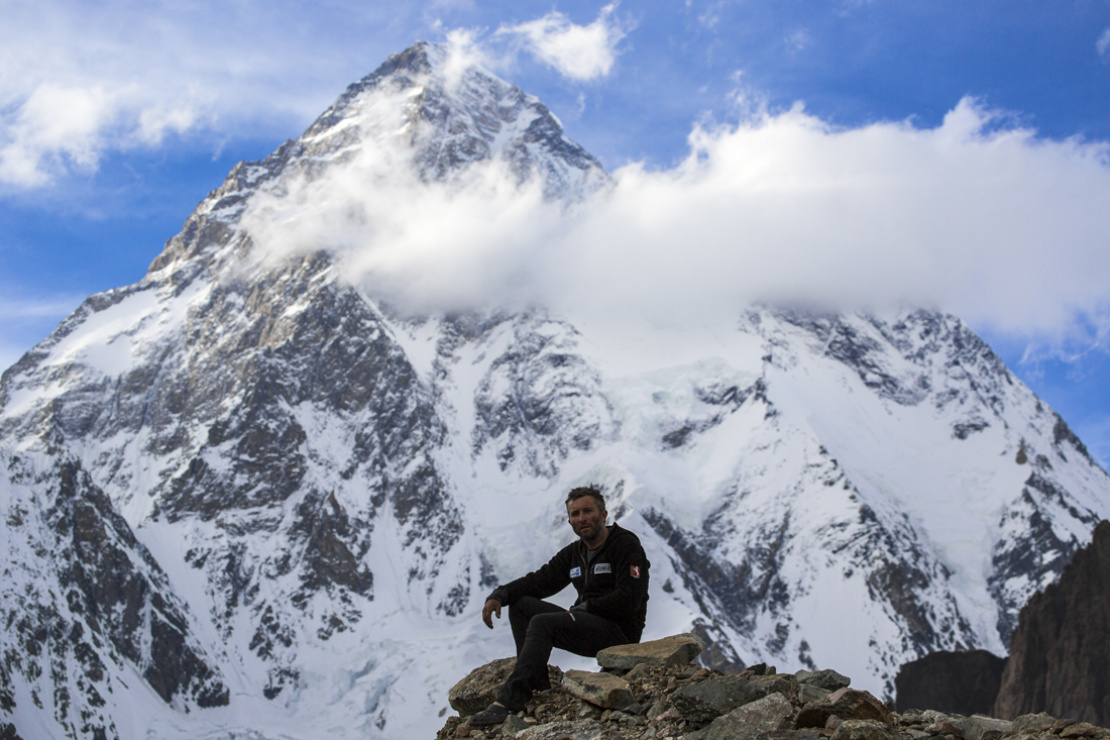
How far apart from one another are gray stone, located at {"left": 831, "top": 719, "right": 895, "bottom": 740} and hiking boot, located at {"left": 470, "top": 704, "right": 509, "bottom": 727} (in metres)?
4.29

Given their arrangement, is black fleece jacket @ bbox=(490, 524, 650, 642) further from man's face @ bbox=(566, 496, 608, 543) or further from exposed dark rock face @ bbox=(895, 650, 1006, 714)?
exposed dark rock face @ bbox=(895, 650, 1006, 714)

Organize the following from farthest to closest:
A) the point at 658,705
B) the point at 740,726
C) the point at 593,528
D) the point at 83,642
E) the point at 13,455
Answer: the point at 13,455 < the point at 83,642 < the point at 593,528 < the point at 658,705 < the point at 740,726

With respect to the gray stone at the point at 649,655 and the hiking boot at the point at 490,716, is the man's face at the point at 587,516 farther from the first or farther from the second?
the hiking boot at the point at 490,716

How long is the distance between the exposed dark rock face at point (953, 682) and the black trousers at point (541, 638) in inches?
5144

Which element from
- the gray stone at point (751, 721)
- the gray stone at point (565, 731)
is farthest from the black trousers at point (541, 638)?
the gray stone at point (751, 721)

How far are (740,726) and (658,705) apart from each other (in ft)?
5.10

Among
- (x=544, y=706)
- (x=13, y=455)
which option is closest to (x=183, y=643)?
(x=13, y=455)

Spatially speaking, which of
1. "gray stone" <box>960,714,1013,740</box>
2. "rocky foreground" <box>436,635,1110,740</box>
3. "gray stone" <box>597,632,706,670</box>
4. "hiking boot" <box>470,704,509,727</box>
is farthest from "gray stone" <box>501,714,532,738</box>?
"gray stone" <box>960,714,1013,740</box>

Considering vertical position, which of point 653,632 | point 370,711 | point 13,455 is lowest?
point 370,711

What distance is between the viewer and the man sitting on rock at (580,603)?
1269 centimetres

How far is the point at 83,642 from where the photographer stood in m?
168

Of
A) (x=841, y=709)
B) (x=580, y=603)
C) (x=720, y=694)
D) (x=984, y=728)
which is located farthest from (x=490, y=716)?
(x=984, y=728)

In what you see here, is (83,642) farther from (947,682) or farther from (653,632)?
(947,682)

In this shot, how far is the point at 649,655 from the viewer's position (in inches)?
521
